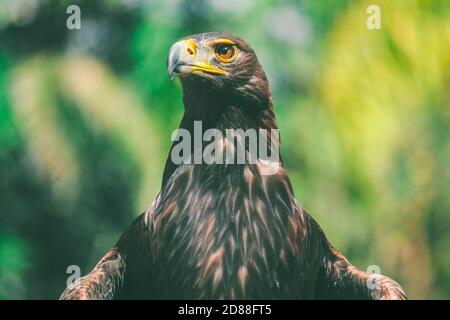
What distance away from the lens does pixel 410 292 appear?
754 cm

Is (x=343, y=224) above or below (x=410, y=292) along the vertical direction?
above

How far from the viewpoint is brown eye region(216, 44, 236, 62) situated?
3.31 m

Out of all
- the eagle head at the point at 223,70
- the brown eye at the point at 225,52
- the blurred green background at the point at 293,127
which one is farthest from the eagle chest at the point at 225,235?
the blurred green background at the point at 293,127

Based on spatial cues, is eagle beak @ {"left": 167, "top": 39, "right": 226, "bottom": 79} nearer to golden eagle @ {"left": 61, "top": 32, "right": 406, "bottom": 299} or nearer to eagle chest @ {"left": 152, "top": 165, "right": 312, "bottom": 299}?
golden eagle @ {"left": 61, "top": 32, "right": 406, "bottom": 299}

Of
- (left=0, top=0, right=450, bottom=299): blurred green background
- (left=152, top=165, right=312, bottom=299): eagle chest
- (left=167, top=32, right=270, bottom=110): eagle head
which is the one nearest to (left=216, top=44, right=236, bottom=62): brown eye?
(left=167, top=32, right=270, bottom=110): eagle head

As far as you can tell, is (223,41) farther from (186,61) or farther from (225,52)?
(186,61)

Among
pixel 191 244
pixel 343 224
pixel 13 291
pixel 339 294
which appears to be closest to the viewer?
pixel 191 244

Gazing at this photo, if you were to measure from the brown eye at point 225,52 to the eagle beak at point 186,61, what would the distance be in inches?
2.2

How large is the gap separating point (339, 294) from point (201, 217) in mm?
730

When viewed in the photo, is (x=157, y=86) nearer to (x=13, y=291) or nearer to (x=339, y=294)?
(x=13, y=291)

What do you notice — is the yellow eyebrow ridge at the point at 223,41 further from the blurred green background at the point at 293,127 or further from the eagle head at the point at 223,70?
the blurred green background at the point at 293,127

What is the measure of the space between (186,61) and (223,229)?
0.70m

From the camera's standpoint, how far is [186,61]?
3.19 m

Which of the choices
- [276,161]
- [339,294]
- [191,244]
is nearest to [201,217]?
[191,244]
